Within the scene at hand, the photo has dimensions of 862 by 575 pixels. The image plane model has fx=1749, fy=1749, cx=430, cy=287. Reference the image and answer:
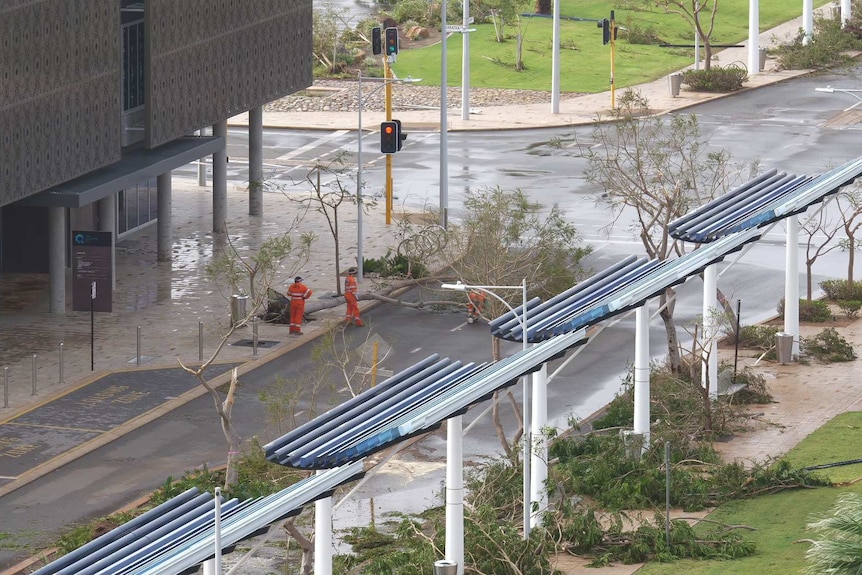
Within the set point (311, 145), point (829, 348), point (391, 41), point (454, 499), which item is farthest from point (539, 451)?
point (311, 145)

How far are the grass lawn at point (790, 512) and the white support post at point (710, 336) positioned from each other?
233cm

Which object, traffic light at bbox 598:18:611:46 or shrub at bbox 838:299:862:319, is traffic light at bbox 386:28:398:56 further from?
traffic light at bbox 598:18:611:46

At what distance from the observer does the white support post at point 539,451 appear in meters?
27.5

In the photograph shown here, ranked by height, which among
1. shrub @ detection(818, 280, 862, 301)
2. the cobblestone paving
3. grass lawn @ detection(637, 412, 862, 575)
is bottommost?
grass lawn @ detection(637, 412, 862, 575)

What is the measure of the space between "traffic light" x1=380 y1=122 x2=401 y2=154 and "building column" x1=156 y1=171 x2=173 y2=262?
6.17 meters

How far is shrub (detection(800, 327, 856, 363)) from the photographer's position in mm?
39562

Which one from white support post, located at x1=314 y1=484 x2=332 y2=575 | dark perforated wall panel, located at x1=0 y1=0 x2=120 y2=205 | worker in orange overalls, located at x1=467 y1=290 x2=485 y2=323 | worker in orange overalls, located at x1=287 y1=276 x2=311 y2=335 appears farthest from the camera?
worker in orange overalls, located at x1=287 y1=276 x2=311 y2=335

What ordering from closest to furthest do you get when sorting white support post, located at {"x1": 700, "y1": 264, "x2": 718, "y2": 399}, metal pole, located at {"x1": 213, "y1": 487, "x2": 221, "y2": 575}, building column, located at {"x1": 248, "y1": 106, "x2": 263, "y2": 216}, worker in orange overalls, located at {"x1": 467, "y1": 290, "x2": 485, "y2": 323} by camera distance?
metal pole, located at {"x1": 213, "y1": 487, "x2": 221, "y2": 575}, white support post, located at {"x1": 700, "y1": 264, "x2": 718, "y2": 399}, worker in orange overalls, located at {"x1": 467, "y1": 290, "x2": 485, "y2": 323}, building column, located at {"x1": 248, "y1": 106, "x2": 263, "y2": 216}

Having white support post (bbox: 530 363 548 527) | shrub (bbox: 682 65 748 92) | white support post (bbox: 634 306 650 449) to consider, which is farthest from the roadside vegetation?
white support post (bbox: 530 363 548 527)

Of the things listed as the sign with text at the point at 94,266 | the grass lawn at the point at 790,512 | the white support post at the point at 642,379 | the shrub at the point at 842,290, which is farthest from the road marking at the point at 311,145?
the white support post at the point at 642,379

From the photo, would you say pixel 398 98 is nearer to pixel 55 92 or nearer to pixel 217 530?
pixel 55 92

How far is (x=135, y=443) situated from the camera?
1328 inches

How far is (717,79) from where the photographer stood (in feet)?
248

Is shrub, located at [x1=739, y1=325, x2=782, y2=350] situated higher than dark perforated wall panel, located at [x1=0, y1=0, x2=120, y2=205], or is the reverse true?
dark perforated wall panel, located at [x1=0, y1=0, x2=120, y2=205]
